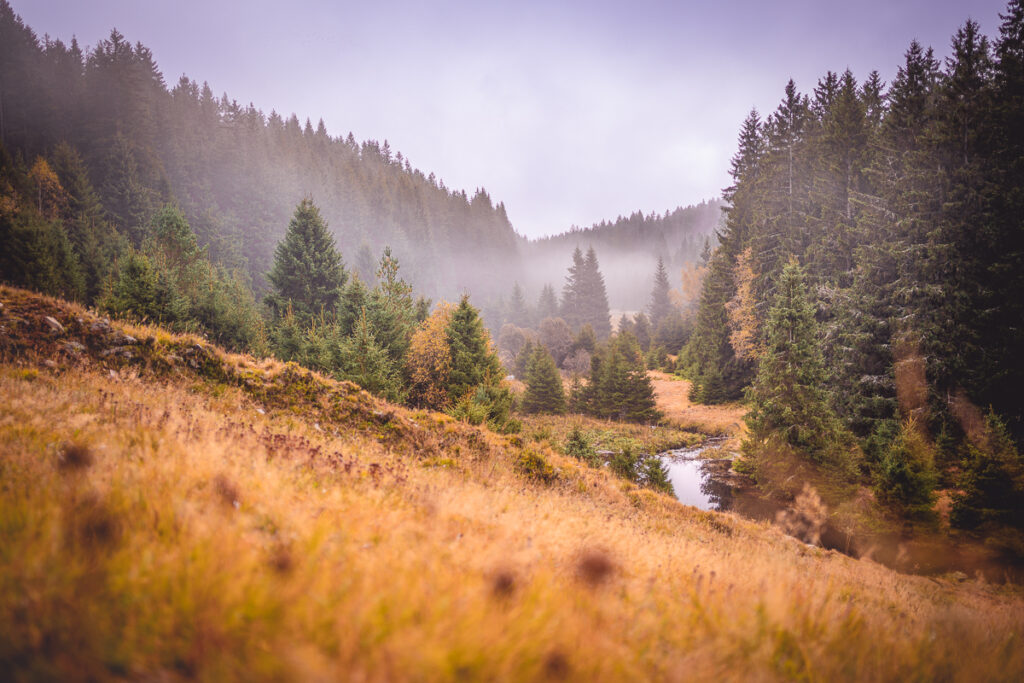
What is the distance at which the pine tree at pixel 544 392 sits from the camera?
33.2 metres

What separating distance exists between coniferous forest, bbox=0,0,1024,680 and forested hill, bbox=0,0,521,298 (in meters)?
4.23

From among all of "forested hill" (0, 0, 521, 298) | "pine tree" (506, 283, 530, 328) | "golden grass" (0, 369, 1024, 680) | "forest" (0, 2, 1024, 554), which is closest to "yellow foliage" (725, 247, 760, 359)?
"forest" (0, 2, 1024, 554)

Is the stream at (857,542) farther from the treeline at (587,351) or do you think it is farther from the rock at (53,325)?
the rock at (53,325)

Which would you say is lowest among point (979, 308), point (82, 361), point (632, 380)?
point (632, 380)

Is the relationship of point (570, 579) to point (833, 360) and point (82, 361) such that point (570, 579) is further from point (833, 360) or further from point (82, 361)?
point (833, 360)

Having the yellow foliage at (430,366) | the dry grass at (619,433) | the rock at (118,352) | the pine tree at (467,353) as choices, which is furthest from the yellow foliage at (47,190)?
the dry grass at (619,433)

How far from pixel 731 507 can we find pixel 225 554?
1731cm

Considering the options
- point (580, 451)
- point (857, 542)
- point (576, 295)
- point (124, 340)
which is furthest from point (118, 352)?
point (576, 295)

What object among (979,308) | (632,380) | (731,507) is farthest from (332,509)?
(632,380)

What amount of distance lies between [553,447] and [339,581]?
13.0m

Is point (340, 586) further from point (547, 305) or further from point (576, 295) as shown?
point (547, 305)

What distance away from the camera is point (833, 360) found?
1992cm

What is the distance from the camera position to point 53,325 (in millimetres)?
7730

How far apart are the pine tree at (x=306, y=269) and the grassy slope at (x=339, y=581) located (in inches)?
1029
